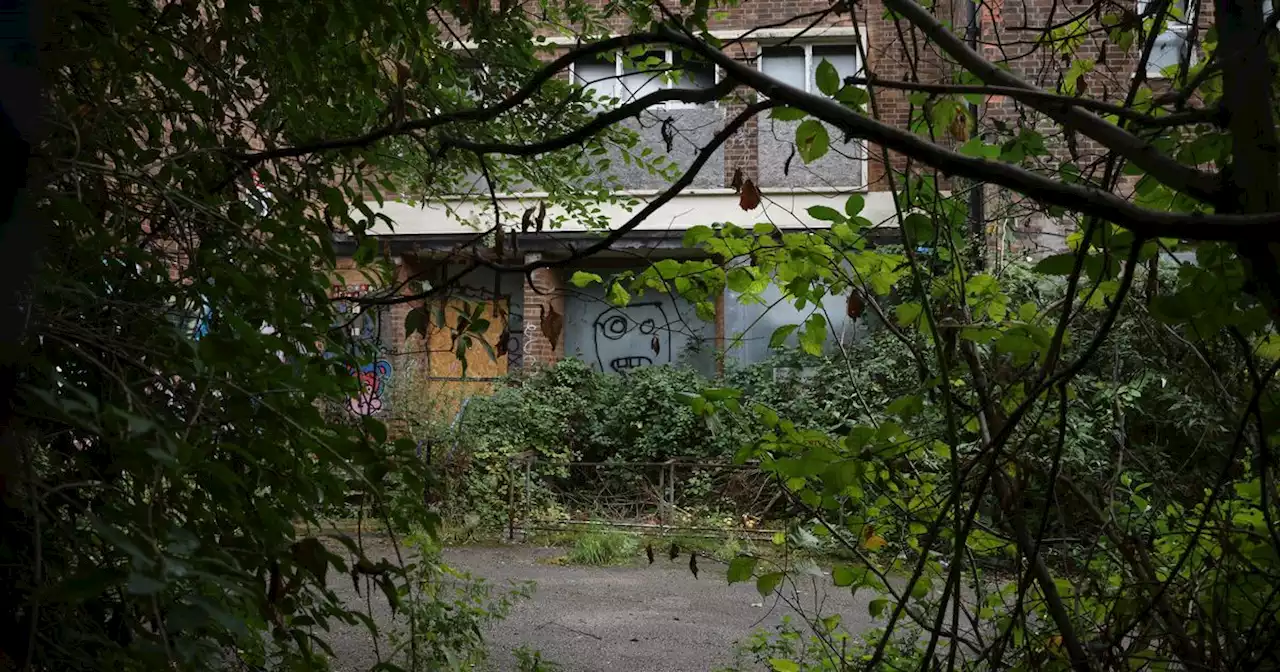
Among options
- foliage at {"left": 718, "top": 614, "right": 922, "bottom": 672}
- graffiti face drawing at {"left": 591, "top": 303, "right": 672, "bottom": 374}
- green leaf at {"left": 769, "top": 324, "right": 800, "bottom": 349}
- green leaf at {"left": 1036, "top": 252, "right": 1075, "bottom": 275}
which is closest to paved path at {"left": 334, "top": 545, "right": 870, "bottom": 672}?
foliage at {"left": 718, "top": 614, "right": 922, "bottom": 672}

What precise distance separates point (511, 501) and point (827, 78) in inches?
342

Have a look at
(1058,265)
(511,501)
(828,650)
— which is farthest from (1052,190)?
(511,501)

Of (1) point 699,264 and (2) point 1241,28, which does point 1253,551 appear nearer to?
(2) point 1241,28

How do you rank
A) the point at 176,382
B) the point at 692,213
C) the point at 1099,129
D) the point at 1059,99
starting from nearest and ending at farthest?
the point at 1059,99, the point at 1099,129, the point at 176,382, the point at 692,213

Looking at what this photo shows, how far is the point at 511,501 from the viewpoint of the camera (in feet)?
33.2

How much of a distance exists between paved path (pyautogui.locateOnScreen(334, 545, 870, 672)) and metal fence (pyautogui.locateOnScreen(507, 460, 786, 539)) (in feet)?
3.05

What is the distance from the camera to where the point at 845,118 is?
135 cm

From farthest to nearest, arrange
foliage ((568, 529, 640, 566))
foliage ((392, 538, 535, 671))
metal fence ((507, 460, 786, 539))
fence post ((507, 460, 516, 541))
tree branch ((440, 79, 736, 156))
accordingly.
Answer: fence post ((507, 460, 516, 541)), metal fence ((507, 460, 786, 539)), foliage ((568, 529, 640, 566)), foliage ((392, 538, 535, 671)), tree branch ((440, 79, 736, 156))

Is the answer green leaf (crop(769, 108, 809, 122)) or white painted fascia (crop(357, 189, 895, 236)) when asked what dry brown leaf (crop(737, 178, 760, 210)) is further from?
white painted fascia (crop(357, 189, 895, 236))

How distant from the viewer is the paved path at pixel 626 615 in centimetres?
594

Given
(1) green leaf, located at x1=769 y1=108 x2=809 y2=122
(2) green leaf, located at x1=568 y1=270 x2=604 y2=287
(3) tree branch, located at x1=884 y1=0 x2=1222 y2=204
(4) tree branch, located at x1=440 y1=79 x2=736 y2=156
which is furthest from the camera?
(2) green leaf, located at x1=568 y1=270 x2=604 y2=287

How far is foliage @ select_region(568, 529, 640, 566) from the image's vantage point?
29.1 ft

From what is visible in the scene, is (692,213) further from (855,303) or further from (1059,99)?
(1059,99)

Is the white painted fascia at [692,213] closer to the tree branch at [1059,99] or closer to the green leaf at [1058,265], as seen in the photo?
the green leaf at [1058,265]
